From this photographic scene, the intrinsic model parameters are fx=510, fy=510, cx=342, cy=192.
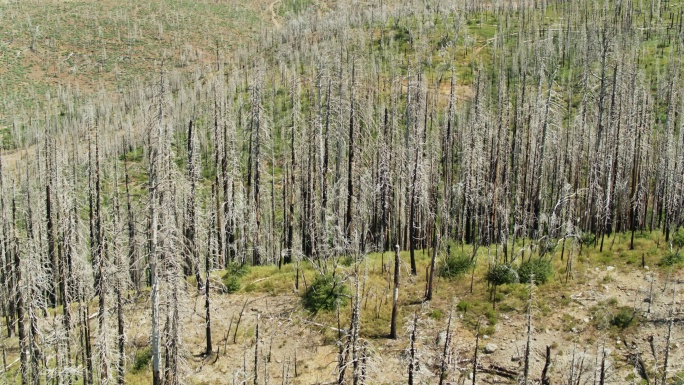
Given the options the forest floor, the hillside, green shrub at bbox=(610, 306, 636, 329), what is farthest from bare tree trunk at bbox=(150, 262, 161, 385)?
green shrub at bbox=(610, 306, 636, 329)

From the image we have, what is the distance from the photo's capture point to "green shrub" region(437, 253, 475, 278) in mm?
31984

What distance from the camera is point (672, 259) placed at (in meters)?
30.0

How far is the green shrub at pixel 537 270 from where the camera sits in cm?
2992

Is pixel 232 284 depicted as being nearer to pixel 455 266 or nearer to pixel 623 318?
pixel 455 266

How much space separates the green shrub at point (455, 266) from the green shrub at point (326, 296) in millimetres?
6412

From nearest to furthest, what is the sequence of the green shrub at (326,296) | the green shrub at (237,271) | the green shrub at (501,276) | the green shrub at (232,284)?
the green shrub at (326,296) → the green shrub at (501,276) → the green shrub at (232,284) → the green shrub at (237,271)

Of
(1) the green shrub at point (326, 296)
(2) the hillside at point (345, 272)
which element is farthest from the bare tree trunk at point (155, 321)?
(1) the green shrub at point (326, 296)

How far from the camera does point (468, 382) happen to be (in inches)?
912

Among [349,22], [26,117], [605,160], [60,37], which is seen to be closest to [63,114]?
[26,117]

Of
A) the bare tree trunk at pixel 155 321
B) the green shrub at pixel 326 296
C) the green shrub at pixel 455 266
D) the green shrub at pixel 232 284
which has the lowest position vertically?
the green shrub at pixel 232 284

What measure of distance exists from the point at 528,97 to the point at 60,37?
18549cm

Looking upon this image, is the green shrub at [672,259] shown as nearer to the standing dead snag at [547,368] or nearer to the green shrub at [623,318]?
the green shrub at [623,318]

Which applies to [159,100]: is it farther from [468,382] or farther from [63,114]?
[63,114]

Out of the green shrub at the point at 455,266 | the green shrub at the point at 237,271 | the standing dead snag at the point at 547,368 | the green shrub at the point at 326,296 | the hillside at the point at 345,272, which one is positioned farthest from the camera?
the green shrub at the point at 237,271
